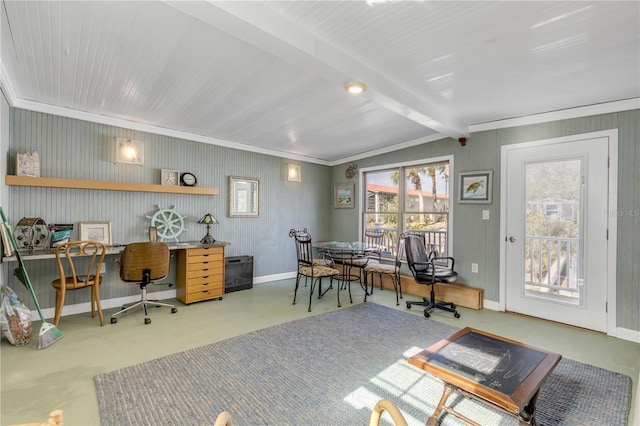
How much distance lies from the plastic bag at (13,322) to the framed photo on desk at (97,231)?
102cm

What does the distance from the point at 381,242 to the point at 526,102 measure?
10.3 feet

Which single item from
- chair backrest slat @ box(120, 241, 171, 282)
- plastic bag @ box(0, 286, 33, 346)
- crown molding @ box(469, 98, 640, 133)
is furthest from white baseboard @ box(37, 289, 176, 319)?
crown molding @ box(469, 98, 640, 133)

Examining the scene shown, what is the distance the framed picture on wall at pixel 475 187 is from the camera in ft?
13.2

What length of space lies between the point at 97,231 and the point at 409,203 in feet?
15.0

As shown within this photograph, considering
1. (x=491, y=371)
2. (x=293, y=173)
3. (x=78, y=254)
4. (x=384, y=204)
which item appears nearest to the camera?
(x=491, y=371)

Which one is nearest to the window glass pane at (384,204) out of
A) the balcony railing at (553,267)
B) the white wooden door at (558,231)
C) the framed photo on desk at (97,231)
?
the white wooden door at (558,231)

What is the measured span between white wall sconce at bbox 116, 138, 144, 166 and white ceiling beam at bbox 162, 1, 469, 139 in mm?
2864

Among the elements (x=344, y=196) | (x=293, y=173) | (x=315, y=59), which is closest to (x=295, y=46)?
Result: (x=315, y=59)

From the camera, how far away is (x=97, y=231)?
3.78m

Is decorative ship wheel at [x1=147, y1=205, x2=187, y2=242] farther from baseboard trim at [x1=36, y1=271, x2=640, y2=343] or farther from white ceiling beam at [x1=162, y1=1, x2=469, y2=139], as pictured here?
white ceiling beam at [x1=162, y1=1, x2=469, y2=139]

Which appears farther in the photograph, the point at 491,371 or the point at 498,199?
the point at 498,199

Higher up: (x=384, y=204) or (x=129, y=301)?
(x=384, y=204)

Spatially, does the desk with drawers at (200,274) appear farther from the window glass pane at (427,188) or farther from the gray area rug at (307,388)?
the window glass pane at (427,188)

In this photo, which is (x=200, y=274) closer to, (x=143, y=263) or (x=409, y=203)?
(x=143, y=263)
